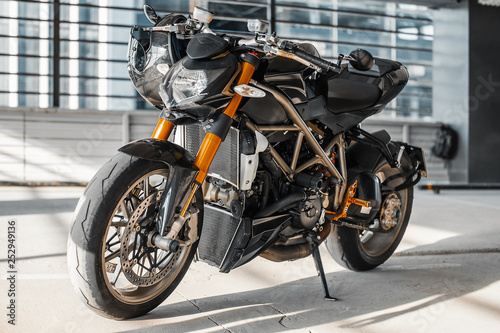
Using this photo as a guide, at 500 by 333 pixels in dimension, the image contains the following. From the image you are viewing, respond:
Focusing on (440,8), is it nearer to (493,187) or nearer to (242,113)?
(493,187)

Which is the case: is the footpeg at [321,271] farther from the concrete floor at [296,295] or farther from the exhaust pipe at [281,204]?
the exhaust pipe at [281,204]

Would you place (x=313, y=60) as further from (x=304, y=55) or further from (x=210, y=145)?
(x=210, y=145)

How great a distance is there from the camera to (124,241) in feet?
5.94

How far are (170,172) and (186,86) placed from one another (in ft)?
0.97

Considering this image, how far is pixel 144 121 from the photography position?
7.53 m

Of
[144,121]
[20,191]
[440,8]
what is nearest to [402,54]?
[440,8]

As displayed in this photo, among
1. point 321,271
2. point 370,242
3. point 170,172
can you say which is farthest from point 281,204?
point 370,242

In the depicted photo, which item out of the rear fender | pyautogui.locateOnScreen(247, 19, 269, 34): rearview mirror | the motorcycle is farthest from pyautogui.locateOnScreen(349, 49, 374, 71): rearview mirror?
the rear fender

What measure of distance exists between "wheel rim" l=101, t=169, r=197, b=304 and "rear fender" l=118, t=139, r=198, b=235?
0.07 meters

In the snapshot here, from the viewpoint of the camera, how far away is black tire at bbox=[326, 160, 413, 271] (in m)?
2.66

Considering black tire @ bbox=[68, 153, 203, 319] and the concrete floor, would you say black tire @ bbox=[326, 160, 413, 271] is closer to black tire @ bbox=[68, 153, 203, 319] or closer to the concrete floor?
the concrete floor

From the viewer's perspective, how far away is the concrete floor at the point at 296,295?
1.93m

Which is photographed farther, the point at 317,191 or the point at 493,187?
the point at 493,187

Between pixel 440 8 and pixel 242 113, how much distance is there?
25.9ft
